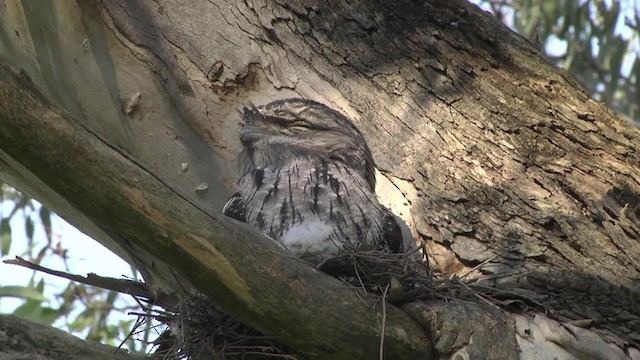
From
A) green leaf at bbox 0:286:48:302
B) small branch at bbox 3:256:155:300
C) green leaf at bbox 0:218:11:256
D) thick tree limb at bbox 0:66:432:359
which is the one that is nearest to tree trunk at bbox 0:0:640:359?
thick tree limb at bbox 0:66:432:359

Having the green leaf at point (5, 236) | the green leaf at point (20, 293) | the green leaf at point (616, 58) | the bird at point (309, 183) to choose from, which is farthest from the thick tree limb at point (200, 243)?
the green leaf at point (616, 58)

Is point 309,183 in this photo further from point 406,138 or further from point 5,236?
point 5,236

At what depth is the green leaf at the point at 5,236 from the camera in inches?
239

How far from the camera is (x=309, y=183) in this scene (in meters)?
3.32

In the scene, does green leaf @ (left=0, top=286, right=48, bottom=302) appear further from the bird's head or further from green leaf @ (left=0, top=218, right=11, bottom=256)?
the bird's head

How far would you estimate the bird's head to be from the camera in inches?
133

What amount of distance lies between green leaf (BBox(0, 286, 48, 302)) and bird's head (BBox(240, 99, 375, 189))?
7.17ft

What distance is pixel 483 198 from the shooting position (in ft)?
10.1

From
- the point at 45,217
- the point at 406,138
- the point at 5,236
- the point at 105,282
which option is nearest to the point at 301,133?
the point at 406,138

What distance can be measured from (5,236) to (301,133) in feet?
11.3

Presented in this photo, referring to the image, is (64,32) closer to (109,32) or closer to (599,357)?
(109,32)

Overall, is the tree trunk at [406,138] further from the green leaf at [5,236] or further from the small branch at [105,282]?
the green leaf at [5,236]

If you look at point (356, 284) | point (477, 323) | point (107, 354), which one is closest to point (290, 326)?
point (356, 284)

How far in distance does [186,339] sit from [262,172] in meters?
0.92
